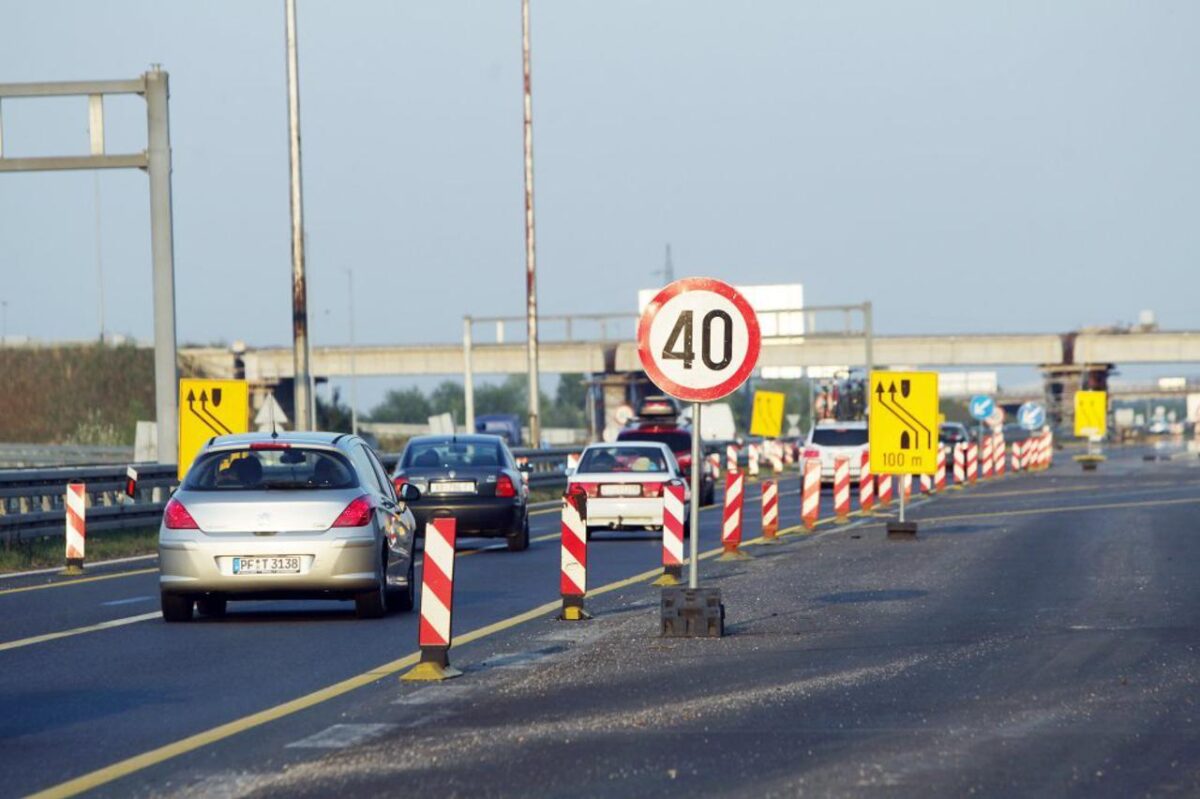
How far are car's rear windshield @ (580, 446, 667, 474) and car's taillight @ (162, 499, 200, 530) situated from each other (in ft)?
46.1

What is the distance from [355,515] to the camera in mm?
16141

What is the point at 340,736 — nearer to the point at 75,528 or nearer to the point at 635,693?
the point at 635,693

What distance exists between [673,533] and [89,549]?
9.36m

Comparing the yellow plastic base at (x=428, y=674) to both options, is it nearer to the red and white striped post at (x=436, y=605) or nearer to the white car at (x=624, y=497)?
the red and white striped post at (x=436, y=605)

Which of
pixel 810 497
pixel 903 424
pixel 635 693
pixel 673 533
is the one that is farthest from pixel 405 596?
pixel 810 497

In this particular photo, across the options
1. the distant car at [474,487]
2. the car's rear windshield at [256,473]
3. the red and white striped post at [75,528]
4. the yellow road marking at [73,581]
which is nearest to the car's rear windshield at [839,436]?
the distant car at [474,487]

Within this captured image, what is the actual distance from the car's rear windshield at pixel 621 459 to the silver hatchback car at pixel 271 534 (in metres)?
13.4

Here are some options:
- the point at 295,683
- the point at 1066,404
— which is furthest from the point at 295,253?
the point at 1066,404

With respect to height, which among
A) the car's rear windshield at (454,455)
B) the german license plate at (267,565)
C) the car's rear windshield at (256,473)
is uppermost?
the car's rear windshield at (256,473)

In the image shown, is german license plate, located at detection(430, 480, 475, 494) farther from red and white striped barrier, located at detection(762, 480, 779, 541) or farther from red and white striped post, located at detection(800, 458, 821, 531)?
red and white striped post, located at detection(800, 458, 821, 531)

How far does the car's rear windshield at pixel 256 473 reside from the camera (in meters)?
16.3

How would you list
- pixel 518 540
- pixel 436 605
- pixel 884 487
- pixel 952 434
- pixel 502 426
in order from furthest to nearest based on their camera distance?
pixel 502 426
pixel 952 434
pixel 884 487
pixel 518 540
pixel 436 605

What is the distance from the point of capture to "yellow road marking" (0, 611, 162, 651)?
14664 mm

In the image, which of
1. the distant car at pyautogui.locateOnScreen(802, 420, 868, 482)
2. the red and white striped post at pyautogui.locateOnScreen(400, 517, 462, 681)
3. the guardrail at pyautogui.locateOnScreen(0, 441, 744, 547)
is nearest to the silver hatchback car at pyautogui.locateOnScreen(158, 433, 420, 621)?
the red and white striped post at pyautogui.locateOnScreen(400, 517, 462, 681)
